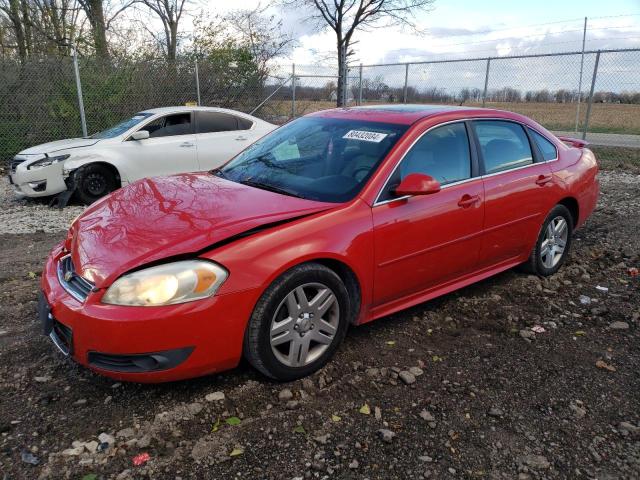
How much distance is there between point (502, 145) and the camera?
421 cm

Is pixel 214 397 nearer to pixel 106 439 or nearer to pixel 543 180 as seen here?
pixel 106 439

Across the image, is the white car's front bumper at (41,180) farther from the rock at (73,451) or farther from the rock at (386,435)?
the rock at (386,435)

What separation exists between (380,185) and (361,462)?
5.45ft

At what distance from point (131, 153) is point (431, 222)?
572 centimetres

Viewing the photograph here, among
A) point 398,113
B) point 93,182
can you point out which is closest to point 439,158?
point 398,113

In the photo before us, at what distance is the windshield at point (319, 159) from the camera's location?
11.1ft

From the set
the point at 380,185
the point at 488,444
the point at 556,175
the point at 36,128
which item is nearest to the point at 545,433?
the point at 488,444

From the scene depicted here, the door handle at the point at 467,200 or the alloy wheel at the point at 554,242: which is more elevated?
the door handle at the point at 467,200

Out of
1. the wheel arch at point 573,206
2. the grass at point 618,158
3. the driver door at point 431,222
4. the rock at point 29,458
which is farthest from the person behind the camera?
the grass at point 618,158

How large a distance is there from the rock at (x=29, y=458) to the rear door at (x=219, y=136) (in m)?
6.45

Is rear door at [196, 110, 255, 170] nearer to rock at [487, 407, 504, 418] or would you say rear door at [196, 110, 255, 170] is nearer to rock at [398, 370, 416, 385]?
rock at [398, 370, 416, 385]

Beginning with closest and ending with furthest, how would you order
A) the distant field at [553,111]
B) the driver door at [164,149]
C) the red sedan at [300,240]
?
the red sedan at [300,240], the driver door at [164,149], the distant field at [553,111]

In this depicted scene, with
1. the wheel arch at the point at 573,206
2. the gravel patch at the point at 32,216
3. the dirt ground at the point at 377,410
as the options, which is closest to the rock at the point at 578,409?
the dirt ground at the point at 377,410

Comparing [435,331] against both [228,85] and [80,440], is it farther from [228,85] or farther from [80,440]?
[228,85]
